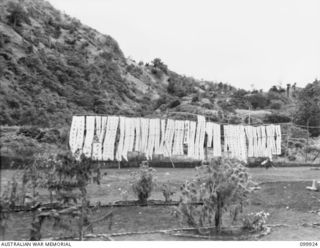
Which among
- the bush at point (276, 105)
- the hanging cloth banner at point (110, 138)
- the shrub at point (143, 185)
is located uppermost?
the bush at point (276, 105)

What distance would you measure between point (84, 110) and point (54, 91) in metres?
A: 1.65

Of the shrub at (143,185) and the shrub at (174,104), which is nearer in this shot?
the shrub at (143,185)

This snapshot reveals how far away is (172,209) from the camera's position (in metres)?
6.28

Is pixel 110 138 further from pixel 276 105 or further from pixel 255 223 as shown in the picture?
pixel 276 105

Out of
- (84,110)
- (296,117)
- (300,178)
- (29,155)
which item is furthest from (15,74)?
(29,155)

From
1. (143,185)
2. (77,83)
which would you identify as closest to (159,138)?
(143,185)

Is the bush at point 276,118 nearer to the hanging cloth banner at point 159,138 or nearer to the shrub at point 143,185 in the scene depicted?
the hanging cloth banner at point 159,138

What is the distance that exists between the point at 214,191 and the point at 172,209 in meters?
1.20

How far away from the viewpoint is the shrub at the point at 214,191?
17.1 ft

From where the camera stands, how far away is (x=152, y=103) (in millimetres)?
24062

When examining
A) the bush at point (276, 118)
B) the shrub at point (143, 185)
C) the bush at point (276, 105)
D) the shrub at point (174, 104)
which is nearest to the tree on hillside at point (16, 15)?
the shrub at point (174, 104)

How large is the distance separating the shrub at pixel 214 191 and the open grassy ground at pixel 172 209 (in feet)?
1.06

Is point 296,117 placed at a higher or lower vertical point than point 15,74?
lower

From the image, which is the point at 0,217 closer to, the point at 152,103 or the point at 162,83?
the point at 152,103
